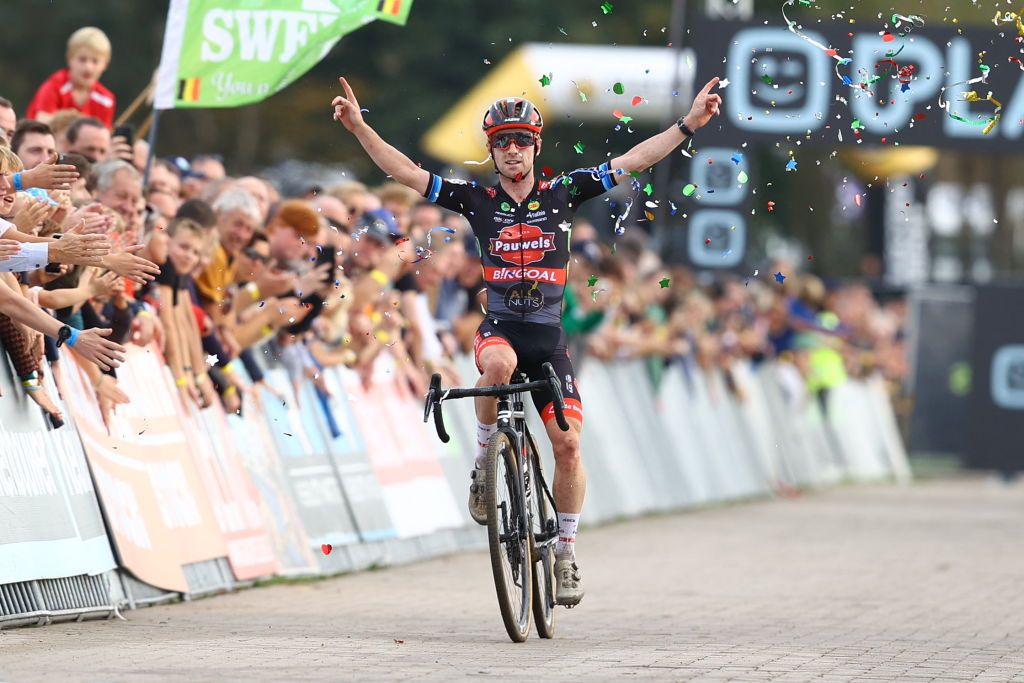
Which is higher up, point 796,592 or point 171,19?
point 171,19

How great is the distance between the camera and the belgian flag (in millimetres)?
12594

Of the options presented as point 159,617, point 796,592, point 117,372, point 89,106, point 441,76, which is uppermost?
point 441,76

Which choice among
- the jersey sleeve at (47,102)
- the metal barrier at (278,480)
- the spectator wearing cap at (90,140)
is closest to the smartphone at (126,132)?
the spectator wearing cap at (90,140)

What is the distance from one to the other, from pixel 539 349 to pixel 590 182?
81 cm

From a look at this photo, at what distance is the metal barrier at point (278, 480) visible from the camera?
10578 mm

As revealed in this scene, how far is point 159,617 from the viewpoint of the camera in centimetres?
1055

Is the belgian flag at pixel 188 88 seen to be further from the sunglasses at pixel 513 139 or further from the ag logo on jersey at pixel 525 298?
the ag logo on jersey at pixel 525 298

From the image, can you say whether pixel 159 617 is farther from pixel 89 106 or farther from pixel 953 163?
pixel 953 163

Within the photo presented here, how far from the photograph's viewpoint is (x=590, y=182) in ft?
33.0

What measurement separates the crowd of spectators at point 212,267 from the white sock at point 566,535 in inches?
43.8

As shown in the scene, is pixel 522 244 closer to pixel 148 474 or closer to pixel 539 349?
pixel 539 349

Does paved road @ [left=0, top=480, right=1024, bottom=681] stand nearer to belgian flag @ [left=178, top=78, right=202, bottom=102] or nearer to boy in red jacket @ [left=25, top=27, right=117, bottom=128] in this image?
belgian flag @ [left=178, top=78, right=202, bottom=102]

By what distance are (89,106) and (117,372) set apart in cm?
263

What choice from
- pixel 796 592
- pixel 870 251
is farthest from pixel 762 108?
pixel 870 251
